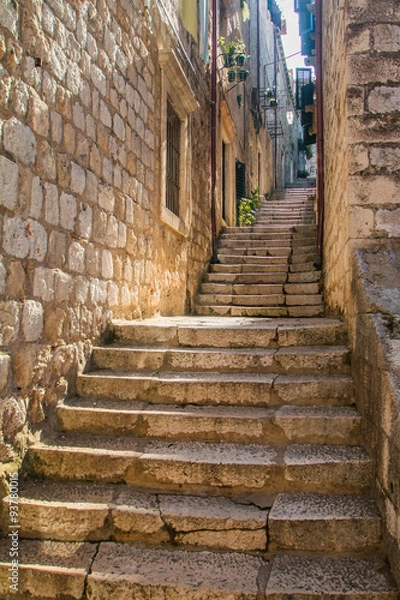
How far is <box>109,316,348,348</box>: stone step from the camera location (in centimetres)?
353

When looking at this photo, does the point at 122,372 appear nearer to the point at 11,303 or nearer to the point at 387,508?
the point at 11,303

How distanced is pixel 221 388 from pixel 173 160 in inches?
141

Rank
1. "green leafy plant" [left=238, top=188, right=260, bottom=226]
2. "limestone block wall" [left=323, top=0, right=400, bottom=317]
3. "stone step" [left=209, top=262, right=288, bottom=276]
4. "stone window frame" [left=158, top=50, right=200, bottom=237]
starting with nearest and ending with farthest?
1. "limestone block wall" [left=323, top=0, right=400, bottom=317]
2. "stone window frame" [left=158, top=50, right=200, bottom=237]
3. "stone step" [left=209, top=262, right=288, bottom=276]
4. "green leafy plant" [left=238, top=188, right=260, bottom=226]

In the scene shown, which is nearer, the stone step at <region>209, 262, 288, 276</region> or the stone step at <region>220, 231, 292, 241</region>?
the stone step at <region>209, 262, 288, 276</region>

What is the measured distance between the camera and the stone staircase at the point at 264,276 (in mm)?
5863

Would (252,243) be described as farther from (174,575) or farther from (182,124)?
(174,575)

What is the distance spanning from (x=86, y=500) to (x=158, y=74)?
173 inches

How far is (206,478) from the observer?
2.55m

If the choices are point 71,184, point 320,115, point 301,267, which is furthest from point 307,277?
point 71,184

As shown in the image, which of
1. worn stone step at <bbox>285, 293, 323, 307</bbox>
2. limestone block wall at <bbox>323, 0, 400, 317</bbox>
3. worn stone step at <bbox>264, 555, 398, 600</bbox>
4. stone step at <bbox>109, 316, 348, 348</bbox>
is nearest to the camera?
worn stone step at <bbox>264, 555, 398, 600</bbox>

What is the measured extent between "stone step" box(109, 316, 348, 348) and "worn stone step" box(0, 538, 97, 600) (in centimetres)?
177

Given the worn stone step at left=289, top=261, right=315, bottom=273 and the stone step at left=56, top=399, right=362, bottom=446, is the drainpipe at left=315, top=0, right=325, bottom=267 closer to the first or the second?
the worn stone step at left=289, top=261, right=315, bottom=273

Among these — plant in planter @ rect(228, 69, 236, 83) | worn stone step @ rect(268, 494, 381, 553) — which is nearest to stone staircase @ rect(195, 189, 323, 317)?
plant in planter @ rect(228, 69, 236, 83)

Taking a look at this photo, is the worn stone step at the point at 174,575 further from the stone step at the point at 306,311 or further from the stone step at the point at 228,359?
the stone step at the point at 306,311
